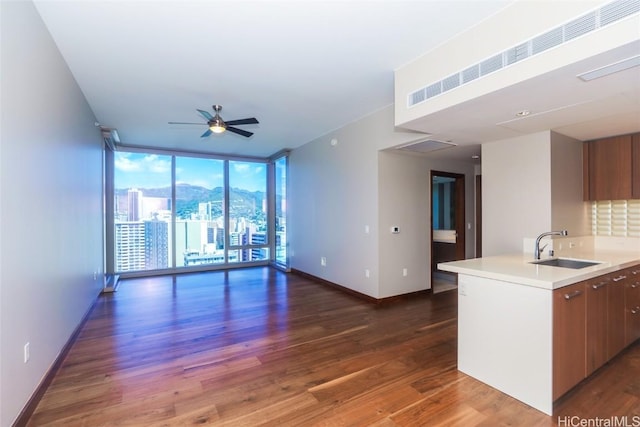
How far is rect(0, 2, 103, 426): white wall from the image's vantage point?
173 cm

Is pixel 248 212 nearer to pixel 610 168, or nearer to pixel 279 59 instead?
pixel 279 59

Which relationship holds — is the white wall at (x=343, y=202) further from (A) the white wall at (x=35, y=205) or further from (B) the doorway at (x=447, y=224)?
(A) the white wall at (x=35, y=205)

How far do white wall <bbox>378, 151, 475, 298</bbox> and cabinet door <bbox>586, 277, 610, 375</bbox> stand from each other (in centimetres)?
241

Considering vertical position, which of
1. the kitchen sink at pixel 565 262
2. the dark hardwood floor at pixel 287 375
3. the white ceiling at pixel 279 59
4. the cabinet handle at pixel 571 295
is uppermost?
the white ceiling at pixel 279 59

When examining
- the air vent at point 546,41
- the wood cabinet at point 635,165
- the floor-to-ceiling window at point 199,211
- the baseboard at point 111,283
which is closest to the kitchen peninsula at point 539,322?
the wood cabinet at point 635,165

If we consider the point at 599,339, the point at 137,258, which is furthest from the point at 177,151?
the point at 599,339

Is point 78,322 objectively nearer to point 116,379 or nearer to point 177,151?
point 116,379

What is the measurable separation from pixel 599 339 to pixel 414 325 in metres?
1.65

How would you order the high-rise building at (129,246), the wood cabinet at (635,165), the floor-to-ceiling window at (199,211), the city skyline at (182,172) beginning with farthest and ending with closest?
the floor-to-ceiling window at (199,211), the city skyline at (182,172), the high-rise building at (129,246), the wood cabinet at (635,165)

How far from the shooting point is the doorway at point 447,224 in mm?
5477

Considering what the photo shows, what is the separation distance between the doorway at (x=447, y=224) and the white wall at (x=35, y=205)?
4.88m

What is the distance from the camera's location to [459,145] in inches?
157

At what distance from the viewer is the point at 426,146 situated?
4125mm

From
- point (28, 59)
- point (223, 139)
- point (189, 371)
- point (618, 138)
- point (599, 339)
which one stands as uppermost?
point (223, 139)
